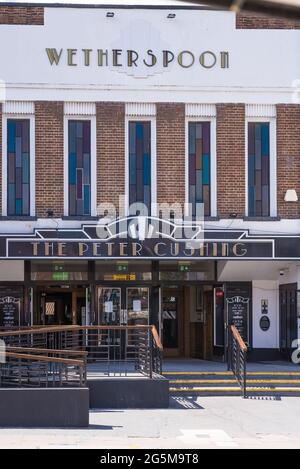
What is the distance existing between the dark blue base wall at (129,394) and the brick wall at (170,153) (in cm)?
608

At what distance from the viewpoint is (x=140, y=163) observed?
64.2ft

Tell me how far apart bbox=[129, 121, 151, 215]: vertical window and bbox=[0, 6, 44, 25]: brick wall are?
137 inches

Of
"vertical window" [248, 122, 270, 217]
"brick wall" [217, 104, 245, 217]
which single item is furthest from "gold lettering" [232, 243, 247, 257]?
"vertical window" [248, 122, 270, 217]

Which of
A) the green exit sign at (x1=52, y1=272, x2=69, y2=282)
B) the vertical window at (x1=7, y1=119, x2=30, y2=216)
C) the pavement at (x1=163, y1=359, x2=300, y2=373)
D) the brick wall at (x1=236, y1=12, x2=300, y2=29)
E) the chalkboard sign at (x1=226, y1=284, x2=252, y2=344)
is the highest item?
the brick wall at (x1=236, y1=12, x2=300, y2=29)

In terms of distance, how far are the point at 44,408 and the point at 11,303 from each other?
793cm

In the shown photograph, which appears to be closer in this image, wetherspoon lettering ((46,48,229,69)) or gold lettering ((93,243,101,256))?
gold lettering ((93,243,101,256))

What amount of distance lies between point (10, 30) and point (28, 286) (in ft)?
21.2

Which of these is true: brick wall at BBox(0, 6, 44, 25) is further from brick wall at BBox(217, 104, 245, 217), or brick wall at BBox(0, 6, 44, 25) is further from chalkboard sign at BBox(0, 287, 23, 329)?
chalkboard sign at BBox(0, 287, 23, 329)

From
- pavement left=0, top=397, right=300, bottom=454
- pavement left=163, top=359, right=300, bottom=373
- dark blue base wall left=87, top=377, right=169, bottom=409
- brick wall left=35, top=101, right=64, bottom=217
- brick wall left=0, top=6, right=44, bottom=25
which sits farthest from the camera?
brick wall left=35, top=101, right=64, bottom=217

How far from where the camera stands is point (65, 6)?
1895 cm

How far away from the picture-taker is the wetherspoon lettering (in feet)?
63.0

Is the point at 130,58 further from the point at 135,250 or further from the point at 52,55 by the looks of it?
the point at 135,250

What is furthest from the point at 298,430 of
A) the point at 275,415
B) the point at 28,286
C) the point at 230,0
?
the point at 230,0

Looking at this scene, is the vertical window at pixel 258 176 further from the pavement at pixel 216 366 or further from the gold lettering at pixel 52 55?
the gold lettering at pixel 52 55
